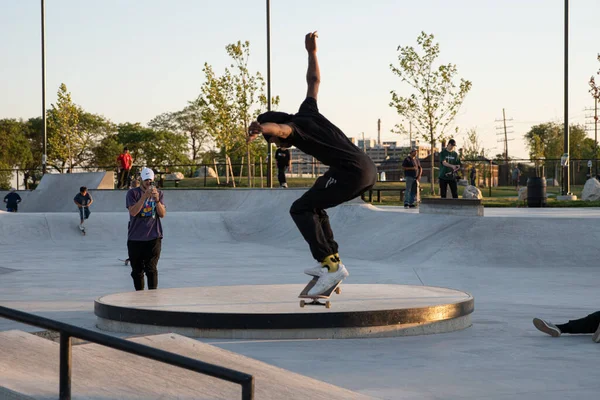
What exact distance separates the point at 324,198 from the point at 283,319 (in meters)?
1.20

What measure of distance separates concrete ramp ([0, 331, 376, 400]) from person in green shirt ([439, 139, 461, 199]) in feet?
49.0

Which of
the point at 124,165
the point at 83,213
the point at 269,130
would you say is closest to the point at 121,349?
the point at 269,130

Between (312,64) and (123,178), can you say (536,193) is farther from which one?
(312,64)

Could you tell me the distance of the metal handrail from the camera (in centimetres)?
290

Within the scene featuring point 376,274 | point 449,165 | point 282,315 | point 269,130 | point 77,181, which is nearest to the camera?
point 269,130

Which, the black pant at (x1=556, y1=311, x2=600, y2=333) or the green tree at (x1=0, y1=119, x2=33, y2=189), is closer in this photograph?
the black pant at (x1=556, y1=311, x2=600, y2=333)

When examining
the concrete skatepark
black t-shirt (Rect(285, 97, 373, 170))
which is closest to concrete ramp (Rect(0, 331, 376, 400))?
the concrete skatepark

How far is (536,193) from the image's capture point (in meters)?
26.7

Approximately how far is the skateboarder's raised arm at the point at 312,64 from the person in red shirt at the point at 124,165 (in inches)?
1016

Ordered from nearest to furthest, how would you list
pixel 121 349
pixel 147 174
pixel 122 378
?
pixel 121 349 → pixel 122 378 → pixel 147 174

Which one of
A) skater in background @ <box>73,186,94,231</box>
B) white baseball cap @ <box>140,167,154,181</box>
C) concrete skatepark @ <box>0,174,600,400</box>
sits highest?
white baseball cap @ <box>140,167,154,181</box>

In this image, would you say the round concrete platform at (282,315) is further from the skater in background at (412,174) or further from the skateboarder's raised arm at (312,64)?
Answer: the skater in background at (412,174)

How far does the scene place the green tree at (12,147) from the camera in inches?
3280

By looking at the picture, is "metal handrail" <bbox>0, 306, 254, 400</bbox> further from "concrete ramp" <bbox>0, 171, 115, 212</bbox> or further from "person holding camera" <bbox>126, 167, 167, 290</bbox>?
"concrete ramp" <bbox>0, 171, 115, 212</bbox>
